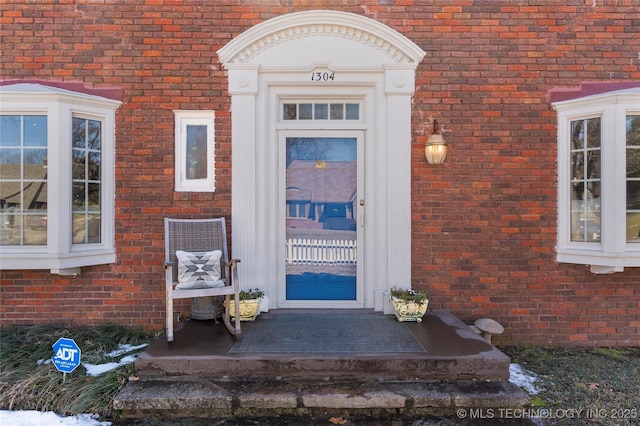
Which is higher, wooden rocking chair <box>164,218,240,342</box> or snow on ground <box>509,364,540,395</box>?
wooden rocking chair <box>164,218,240,342</box>

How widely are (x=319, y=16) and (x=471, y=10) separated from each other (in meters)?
1.72

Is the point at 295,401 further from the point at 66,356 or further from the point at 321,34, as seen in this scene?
the point at 321,34

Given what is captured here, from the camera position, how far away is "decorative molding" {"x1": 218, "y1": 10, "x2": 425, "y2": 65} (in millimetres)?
4438

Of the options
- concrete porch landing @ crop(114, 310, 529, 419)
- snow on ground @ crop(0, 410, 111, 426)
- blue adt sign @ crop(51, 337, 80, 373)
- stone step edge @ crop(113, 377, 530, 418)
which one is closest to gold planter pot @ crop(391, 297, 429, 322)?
concrete porch landing @ crop(114, 310, 529, 419)

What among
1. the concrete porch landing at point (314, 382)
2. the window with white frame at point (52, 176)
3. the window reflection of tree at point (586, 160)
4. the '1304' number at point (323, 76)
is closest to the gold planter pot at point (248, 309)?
the concrete porch landing at point (314, 382)

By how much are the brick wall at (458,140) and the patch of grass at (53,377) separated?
1.17ft

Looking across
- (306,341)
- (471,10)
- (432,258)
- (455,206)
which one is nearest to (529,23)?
(471,10)

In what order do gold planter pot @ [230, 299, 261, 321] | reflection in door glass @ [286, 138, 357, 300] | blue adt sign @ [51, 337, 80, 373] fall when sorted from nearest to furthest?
blue adt sign @ [51, 337, 80, 373], gold planter pot @ [230, 299, 261, 321], reflection in door glass @ [286, 138, 357, 300]

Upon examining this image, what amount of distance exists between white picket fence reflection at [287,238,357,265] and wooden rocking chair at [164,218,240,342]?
0.82 meters

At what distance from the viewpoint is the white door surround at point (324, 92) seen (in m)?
4.47

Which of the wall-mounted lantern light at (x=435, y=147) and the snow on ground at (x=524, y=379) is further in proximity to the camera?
the wall-mounted lantern light at (x=435, y=147)

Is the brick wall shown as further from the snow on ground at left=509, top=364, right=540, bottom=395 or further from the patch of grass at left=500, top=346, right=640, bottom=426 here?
the snow on ground at left=509, top=364, right=540, bottom=395

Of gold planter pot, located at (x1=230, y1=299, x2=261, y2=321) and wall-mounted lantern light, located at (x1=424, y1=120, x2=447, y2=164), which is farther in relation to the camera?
wall-mounted lantern light, located at (x1=424, y1=120, x2=447, y2=164)

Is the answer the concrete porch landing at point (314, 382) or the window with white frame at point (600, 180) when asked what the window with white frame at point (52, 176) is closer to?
the concrete porch landing at point (314, 382)
